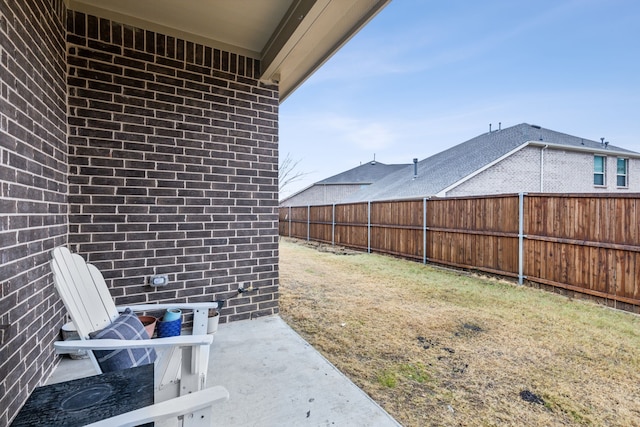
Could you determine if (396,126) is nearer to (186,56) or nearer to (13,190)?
(186,56)

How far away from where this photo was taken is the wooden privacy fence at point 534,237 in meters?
4.48

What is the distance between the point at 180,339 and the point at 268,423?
Result: 0.78m

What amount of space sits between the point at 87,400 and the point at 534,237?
664 centimetres

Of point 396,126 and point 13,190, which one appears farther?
point 396,126

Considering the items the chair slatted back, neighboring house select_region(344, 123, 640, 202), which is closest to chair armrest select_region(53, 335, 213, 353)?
the chair slatted back

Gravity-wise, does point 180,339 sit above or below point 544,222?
below

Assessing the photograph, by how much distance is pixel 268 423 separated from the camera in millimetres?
1817

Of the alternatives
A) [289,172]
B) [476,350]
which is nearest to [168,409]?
[476,350]

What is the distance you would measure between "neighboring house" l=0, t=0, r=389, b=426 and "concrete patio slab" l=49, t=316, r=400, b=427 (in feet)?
2.10

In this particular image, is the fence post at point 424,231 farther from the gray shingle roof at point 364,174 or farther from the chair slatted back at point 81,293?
the gray shingle roof at point 364,174

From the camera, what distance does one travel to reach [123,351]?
1635 millimetres

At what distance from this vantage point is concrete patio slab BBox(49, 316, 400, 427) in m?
1.87

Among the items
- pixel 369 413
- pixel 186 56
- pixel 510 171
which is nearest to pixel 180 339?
pixel 369 413

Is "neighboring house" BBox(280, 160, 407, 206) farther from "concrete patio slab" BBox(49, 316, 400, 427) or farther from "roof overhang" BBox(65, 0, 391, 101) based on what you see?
"concrete patio slab" BBox(49, 316, 400, 427)
